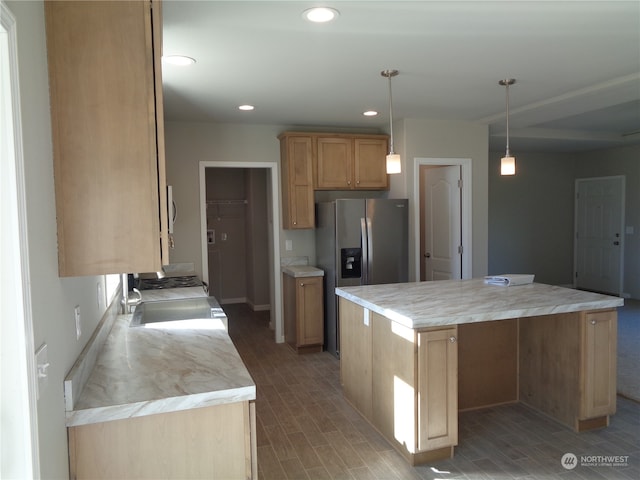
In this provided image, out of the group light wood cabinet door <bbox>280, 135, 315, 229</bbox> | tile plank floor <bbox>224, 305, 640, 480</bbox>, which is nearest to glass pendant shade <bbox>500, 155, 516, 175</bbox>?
tile plank floor <bbox>224, 305, 640, 480</bbox>

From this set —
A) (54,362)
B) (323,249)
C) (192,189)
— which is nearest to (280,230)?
(323,249)

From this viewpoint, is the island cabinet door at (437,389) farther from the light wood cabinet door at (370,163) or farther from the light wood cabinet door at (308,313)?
the light wood cabinet door at (370,163)

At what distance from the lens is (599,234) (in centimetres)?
778

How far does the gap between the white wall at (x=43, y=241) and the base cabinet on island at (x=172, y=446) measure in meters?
0.09

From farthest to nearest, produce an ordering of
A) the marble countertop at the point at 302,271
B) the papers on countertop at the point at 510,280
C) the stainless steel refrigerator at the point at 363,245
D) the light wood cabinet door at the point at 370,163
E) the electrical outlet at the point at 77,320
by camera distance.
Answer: the light wood cabinet door at the point at 370,163, the marble countertop at the point at 302,271, the stainless steel refrigerator at the point at 363,245, the papers on countertop at the point at 510,280, the electrical outlet at the point at 77,320

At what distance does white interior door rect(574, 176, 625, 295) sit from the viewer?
746 cm

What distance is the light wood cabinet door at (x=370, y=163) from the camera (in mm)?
5215

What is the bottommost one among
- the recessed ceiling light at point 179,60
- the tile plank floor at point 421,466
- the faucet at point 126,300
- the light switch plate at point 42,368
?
the tile plank floor at point 421,466

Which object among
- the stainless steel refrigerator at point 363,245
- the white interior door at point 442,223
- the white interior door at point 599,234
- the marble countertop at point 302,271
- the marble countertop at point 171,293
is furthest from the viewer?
the white interior door at point 599,234

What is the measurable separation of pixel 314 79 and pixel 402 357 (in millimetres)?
2127

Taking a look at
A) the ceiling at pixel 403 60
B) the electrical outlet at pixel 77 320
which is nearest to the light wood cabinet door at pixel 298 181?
the ceiling at pixel 403 60

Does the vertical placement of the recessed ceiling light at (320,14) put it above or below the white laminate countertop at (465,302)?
above

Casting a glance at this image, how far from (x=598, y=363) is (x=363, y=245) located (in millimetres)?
2326

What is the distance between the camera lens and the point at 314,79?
350cm
